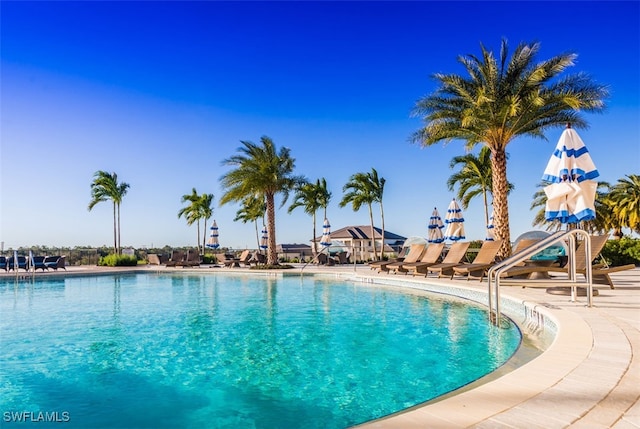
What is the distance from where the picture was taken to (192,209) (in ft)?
136

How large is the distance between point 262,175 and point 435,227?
9.82m

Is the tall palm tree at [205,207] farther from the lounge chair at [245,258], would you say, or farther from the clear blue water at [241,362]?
the clear blue water at [241,362]

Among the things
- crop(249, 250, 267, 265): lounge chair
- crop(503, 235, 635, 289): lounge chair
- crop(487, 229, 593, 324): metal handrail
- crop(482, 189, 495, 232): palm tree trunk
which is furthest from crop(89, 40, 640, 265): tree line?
crop(249, 250, 267, 265): lounge chair

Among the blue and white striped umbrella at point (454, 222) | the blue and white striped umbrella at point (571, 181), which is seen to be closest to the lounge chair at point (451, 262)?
the blue and white striped umbrella at point (571, 181)

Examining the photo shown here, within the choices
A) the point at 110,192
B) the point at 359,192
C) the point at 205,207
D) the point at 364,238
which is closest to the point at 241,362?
the point at 359,192

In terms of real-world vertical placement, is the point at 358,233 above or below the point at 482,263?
above

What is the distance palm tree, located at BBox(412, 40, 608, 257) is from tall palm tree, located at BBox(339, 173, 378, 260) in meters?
15.4

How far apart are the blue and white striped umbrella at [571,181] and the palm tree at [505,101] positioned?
495 cm

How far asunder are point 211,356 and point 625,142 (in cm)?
1851

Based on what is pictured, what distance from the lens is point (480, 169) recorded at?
26.4 m

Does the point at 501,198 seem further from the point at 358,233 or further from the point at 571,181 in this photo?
the point at 358,233

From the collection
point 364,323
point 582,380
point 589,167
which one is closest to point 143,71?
point 364,323

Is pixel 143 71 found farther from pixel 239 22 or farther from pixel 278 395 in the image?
pixel 278 395

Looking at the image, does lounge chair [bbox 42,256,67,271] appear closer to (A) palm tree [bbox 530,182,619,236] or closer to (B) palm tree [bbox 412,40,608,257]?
(B) palm tree [bbox 412,40,608,257]
